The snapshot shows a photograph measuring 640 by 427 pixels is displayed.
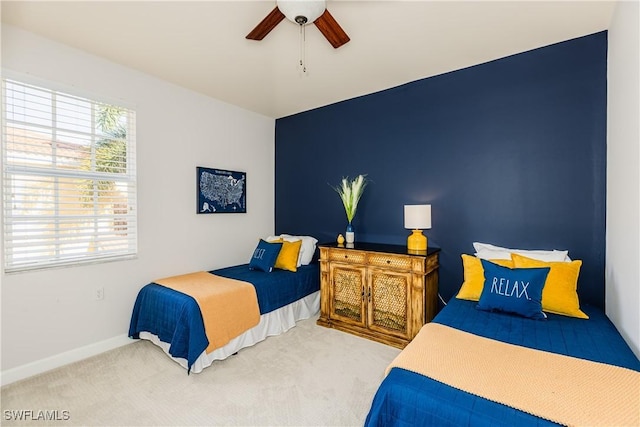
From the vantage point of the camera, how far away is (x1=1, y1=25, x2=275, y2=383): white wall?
Result: 2.32 meters

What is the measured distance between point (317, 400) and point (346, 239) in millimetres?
1796

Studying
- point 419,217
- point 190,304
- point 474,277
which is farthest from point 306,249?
point 474,277

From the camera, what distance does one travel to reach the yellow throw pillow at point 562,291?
205cm

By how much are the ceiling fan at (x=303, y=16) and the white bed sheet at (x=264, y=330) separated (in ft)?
7.88

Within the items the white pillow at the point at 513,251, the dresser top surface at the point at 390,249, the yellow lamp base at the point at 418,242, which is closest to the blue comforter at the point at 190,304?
the dresser top surface at the point at 390,249

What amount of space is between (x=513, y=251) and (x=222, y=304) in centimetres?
254

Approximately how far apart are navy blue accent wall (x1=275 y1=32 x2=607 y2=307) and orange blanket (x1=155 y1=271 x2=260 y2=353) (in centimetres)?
149

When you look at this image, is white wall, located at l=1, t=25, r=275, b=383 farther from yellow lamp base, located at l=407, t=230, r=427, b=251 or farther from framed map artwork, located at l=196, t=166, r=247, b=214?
yellow lamp base, located at l=407, t=230, r=427, b=251

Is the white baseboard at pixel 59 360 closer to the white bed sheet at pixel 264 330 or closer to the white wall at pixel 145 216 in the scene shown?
the white wall at pixel 145 216

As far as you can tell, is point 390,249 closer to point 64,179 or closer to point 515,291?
point 515,291

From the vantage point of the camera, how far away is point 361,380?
223 cm

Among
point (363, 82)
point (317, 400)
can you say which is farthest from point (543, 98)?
point (317, 400)

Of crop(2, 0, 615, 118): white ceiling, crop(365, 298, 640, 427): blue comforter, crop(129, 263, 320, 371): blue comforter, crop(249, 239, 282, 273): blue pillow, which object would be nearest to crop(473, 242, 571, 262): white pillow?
crop(365, 298, 640, 427): blue comforter

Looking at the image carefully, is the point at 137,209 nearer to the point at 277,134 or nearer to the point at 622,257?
the point at 277,134
